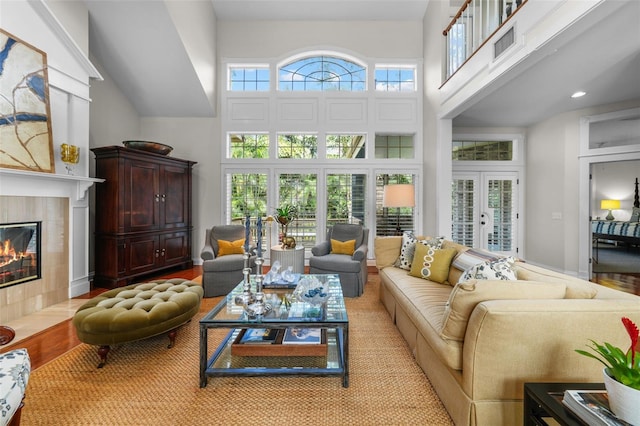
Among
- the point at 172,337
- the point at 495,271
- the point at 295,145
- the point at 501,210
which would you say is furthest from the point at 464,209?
the point at 172,337

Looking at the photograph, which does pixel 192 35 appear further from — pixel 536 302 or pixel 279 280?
pixel 536 302

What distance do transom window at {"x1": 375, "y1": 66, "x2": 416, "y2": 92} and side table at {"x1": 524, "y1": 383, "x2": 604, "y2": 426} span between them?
531 centimetres

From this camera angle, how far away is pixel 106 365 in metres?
2.03

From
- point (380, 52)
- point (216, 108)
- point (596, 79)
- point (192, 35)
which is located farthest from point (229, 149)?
point (596, 79)

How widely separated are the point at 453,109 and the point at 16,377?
486 cm

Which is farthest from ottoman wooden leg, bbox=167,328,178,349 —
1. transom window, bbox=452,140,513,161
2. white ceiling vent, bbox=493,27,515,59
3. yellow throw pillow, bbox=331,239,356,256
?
transom window, bbox=452,140,513,161

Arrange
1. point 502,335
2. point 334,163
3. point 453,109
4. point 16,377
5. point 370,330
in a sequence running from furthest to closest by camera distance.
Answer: point 334,163
point 453,109
point 370,330
point 502,335
point 16,377

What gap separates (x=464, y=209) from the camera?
217 inches

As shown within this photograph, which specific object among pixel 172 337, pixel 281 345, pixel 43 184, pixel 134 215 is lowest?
pixel 172 337

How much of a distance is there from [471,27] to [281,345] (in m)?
4.71

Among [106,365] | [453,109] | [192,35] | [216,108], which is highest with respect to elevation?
[192,35]

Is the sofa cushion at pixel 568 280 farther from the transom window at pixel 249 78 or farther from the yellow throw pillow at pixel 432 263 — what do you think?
the transom window at pixel 249 78

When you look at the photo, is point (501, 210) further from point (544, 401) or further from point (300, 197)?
point (544, 401)

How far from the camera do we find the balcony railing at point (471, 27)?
3.30 m
